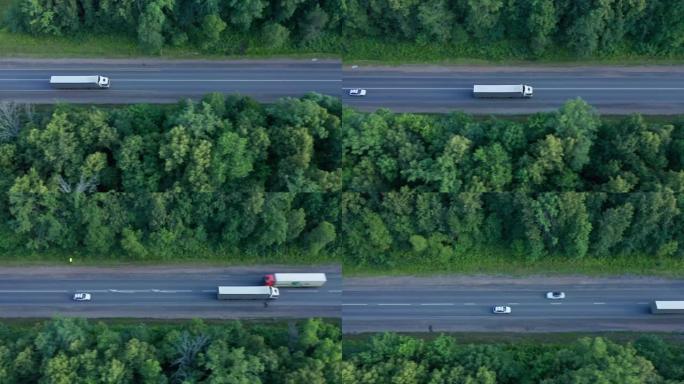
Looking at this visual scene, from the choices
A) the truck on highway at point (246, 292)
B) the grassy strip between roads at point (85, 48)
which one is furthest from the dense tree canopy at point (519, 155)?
the grassy strip between roads at point (85, 48)

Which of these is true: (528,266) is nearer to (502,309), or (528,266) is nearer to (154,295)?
(502,309)

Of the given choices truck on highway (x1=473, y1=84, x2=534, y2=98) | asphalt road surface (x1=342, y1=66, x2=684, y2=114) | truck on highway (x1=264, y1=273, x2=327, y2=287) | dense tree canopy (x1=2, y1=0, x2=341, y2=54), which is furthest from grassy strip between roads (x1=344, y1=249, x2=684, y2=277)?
dense tree canopy (x1=2, y1=0, x2=341, y2=54)

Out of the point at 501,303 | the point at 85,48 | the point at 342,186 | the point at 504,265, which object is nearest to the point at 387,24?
the point at 342,186

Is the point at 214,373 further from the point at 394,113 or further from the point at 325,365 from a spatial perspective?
the point at 394,113

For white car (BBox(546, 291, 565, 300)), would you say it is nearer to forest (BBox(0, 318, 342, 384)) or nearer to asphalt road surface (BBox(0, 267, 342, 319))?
asphalt road surface (BBox(0, 267, 342, 319))

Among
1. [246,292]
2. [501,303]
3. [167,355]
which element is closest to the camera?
[167,355]

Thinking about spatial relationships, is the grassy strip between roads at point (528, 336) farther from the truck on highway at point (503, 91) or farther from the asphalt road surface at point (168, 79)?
the asphalt road surface at point (168, 79)
